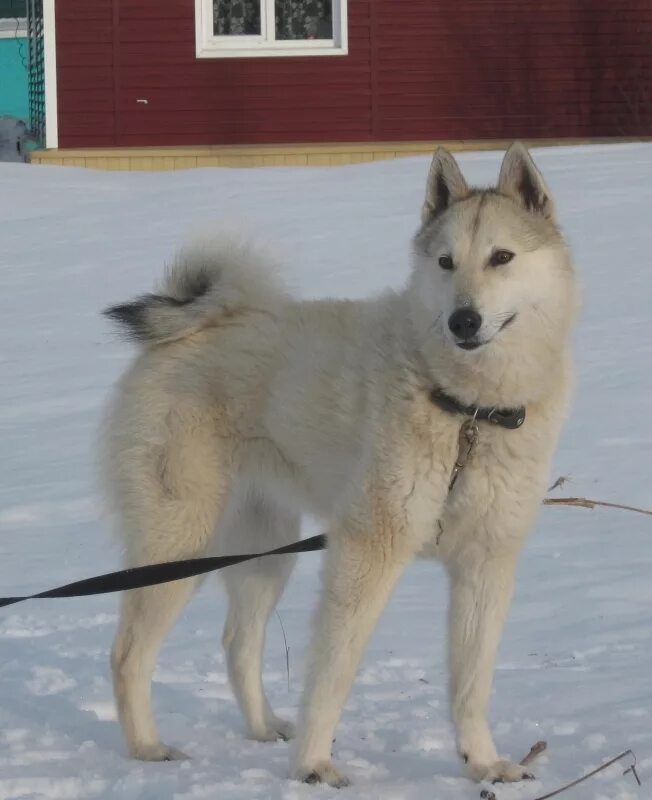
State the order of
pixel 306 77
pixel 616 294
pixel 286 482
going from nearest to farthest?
pixel 286 482
pixel 616 294
pixel 306 77

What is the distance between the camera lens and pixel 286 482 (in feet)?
12.4

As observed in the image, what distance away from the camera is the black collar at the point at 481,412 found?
3420mm

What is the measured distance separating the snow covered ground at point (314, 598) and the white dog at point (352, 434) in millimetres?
183

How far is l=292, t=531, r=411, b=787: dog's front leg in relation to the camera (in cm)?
333

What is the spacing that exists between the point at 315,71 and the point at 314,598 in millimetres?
12287

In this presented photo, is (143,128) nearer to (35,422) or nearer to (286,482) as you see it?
(35,422)

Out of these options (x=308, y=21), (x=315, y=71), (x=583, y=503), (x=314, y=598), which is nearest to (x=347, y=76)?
(x=315, y=71)

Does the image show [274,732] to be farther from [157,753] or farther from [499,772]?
[499,772]

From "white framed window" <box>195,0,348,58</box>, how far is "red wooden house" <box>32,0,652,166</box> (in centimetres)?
2

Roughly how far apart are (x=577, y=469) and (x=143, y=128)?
447 inches

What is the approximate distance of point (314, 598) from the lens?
198 inches

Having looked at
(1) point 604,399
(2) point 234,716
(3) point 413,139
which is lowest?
(2) point 234,716

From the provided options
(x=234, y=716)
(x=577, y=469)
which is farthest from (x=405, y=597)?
(x=577, y=469)

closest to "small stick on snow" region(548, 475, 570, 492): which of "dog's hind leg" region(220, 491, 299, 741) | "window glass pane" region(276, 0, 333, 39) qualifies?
"dog's hind leg" region(220, 491, 299, 741)
